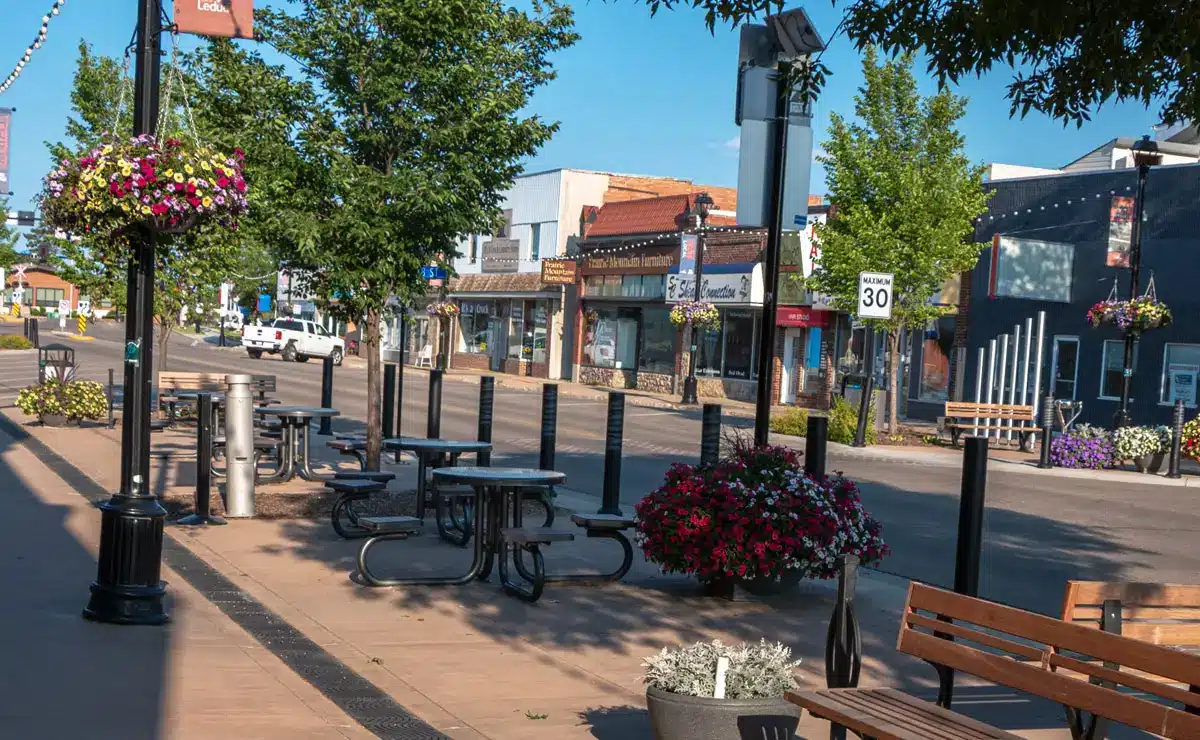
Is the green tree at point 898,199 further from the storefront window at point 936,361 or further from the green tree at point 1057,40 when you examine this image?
the green tree at point 1057,40

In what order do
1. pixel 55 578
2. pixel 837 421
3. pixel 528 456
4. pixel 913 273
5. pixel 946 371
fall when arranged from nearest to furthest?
pixel 55 578, pixel 528 456, pixel 837 421, pixel 913 273, pixel 946 371

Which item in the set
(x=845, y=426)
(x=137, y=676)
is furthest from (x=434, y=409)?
(x=845, y=426)

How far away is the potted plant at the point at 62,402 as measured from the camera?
21266 millimetres

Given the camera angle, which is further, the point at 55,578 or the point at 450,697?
the point at 55,578

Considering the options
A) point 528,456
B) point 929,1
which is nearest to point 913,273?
point 528,456

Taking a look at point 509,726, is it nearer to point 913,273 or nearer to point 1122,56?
point 1122,56

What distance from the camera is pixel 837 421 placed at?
2589 cm

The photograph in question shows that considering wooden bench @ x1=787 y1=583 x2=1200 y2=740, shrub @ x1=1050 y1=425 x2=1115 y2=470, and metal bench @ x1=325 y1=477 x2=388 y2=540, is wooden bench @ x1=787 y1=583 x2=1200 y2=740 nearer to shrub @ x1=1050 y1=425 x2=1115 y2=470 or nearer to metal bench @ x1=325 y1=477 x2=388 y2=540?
metal bench @ x1=325 y1=477 x2=388 y2=540

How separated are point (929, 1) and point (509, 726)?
Answer: 508 centimetres

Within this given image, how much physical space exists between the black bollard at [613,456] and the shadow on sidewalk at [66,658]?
4.90 m

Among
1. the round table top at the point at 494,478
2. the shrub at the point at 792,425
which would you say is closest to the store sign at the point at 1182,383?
the shrub at the point at 792,425

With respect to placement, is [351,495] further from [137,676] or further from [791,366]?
[791,366]

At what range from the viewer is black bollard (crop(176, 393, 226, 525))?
1209 cm

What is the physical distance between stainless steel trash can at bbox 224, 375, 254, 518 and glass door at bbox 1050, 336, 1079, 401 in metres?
21.6
